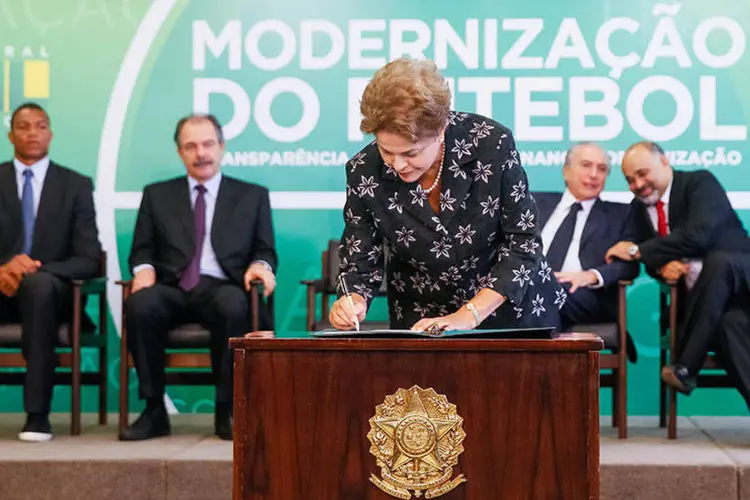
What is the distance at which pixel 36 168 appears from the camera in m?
4.75

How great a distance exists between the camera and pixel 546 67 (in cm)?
497

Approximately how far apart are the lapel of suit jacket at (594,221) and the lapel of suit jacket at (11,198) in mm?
2325

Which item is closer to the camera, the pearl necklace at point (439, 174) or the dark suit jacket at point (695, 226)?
the pearl necklace at point (439, 174)

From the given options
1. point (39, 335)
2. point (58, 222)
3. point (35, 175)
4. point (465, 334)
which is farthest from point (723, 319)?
point (35, 175)

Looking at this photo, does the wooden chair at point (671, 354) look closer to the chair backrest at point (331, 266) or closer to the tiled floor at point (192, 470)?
the tiled floor at point (192, 470)

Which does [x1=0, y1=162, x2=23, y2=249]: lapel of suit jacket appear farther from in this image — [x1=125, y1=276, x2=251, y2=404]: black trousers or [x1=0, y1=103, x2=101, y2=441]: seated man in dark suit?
[x1=125, y1=276, x2=251, y2=404]: black trousers

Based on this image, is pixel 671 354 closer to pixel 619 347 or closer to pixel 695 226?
pixel 619 347

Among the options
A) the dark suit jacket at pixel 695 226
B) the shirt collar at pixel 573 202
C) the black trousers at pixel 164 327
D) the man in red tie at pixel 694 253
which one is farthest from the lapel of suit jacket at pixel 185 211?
the dark suit jacket at pixel 695 226

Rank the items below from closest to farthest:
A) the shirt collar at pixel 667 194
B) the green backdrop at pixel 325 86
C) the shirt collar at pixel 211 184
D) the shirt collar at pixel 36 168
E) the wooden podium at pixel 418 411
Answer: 1. the wooden podium at pixel 418 411
2. the shirt collar at pixel 667 194
3. the shirt collar at pixel 211 184
4. the shirt collar at pixel 36 168
5. the green backdrop at pixel 325 86

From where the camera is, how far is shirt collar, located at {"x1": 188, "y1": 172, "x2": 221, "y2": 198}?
15.2 feet

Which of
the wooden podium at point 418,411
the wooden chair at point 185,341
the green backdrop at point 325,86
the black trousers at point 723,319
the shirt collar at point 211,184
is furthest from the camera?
the green backdrop at point 325,86

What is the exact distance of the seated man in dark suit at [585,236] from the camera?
169 inches

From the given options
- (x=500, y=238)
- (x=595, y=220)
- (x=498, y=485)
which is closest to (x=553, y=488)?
(x=498, y=485)

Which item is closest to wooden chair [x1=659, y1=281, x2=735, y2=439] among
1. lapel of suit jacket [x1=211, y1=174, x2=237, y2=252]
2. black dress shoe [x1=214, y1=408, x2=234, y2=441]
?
black dress shoe [x1=214, y1=408, x2=234, y2=441]
